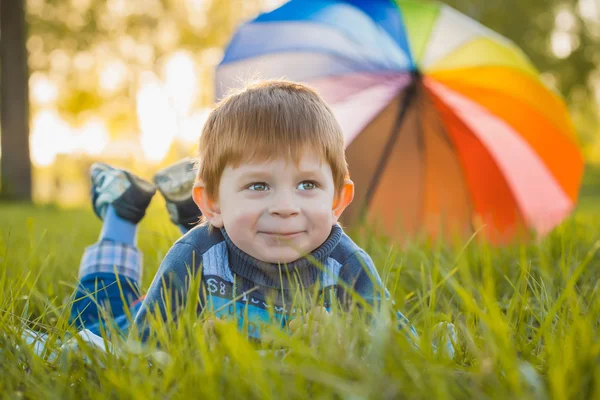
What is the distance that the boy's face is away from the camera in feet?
5.39

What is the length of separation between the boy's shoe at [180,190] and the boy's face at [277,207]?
888 millimetres

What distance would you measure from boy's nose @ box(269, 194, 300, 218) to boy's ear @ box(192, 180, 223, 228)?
0.24m

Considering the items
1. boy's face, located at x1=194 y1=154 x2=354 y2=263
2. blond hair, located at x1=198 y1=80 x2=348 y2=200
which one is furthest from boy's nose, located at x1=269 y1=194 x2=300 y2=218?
blond hair, located at x1=198 y1=80 x2=348 y2=200

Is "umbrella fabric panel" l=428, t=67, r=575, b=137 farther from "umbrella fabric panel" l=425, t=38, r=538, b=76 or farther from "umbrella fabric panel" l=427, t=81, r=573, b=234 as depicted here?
"umbrella fabric panel" l=427, t=81, r=573, b=234

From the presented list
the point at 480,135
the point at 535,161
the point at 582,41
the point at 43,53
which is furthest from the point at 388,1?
the point at 582,41

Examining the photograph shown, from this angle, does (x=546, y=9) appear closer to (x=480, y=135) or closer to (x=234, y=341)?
(x=480, y=135)

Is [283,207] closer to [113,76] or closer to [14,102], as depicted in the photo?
[14,102]

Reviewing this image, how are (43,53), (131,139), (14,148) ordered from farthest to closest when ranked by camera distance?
(131,139), (43,53), (14,148)

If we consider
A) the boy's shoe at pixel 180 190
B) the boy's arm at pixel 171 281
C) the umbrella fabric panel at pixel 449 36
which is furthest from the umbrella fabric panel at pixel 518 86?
the boy's arm at pixel 171 281

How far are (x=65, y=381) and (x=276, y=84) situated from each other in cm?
106

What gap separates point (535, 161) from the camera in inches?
153

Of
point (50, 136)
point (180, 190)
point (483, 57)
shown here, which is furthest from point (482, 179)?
point (50, 136)

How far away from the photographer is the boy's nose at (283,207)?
1.62 meters

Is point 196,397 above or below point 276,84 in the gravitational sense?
below
